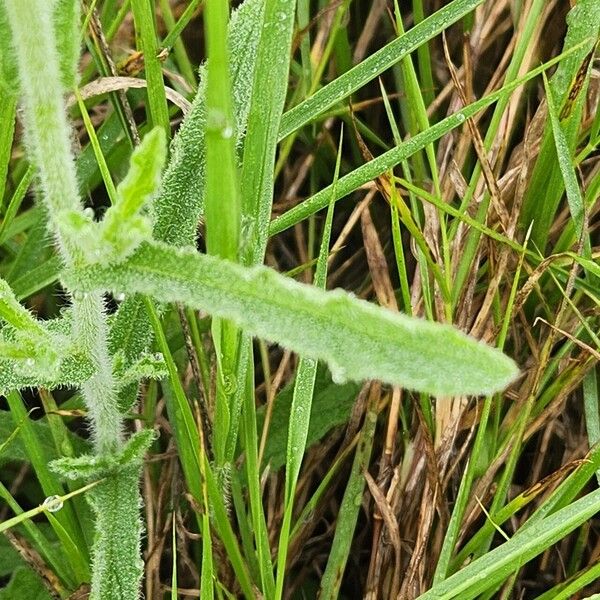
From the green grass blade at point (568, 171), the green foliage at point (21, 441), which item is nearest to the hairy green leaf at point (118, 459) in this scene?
the green foliage at point (21, 441)

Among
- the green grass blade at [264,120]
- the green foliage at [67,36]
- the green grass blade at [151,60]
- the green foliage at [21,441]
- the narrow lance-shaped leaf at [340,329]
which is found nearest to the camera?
the narrow lance-shaped leaf at [340,329]

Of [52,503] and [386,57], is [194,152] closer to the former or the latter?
[386,57]

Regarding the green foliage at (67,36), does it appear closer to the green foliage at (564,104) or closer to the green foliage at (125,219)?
the green foliage at (125,219)

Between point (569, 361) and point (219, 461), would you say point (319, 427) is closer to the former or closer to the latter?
point (219, 461)

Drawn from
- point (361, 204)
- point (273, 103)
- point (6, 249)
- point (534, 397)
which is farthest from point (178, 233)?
point (6, 249)

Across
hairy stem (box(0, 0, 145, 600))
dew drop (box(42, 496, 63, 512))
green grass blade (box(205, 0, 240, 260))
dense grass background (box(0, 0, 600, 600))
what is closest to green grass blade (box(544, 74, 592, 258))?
dense grass background (box(0, 0, 600, 600))
